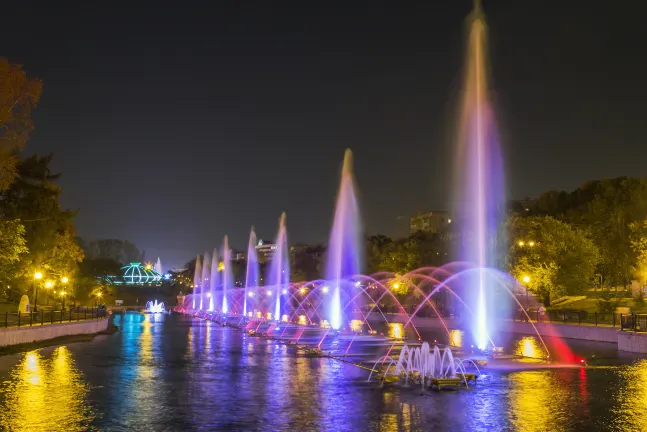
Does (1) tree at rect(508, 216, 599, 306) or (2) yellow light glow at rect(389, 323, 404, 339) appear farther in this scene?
(1) tree at rect(508, 216, 599, 306)

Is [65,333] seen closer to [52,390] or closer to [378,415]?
[52,390]

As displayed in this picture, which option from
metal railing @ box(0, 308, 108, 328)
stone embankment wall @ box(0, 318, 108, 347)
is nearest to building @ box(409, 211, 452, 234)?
metal railing @ box(0, 308, 108, 328)

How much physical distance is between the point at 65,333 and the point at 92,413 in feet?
93.3

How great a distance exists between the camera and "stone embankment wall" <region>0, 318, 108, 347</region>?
31.0 m

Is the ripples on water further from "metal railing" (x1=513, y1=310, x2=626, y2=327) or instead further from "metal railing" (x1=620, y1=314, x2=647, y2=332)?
"metal railing" (x1=513, y1=310, x2=626, y2=327)

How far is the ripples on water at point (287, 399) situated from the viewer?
1357 centimetres

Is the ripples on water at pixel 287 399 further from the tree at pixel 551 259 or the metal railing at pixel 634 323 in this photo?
the tree at pixel 551 259

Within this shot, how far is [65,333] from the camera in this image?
1606 inches

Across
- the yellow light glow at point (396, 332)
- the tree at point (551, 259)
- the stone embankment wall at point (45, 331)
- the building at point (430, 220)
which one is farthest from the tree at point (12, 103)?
the building at point (430, 220)

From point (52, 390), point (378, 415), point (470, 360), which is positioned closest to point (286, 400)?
point (378, 415)

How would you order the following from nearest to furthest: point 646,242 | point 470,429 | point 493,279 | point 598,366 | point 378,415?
point 470,429
point 378,415
point 598,366
point 646,242
point 493,279

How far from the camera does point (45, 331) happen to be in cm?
3603

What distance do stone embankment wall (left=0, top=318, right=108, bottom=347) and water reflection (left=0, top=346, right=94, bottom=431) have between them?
6652mm

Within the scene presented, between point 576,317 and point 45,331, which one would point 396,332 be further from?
point 45,331
